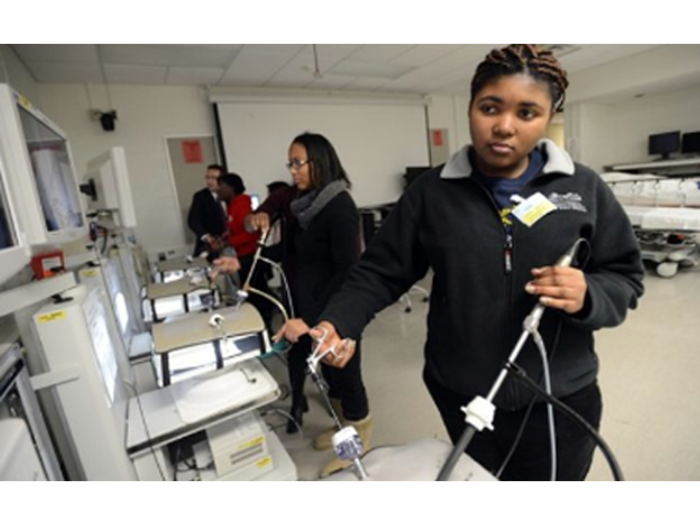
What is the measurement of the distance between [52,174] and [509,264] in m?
1.25

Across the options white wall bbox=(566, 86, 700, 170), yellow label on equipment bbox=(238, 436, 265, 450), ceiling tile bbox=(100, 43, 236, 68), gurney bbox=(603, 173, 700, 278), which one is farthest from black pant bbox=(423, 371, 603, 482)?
white wall bbox=(566, 86, 700, 170)

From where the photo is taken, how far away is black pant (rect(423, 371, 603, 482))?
829 mm

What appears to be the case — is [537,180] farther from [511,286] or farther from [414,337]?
[414,337]

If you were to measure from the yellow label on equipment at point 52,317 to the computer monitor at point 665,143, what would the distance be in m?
8.60

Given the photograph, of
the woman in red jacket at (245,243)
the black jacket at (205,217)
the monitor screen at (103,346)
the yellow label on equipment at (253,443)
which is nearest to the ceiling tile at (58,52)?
the black jacket at (205,217)

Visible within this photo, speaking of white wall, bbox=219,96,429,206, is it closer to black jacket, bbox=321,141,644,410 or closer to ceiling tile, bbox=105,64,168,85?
ceiling tile, bbox=105,64,168,85

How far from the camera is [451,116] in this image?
6.73m

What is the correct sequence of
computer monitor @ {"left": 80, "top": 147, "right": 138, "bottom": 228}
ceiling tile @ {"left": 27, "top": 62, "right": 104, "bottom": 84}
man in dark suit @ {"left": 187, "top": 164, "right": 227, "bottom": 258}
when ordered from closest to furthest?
computer monitor @ {"left": 80, "top": 147, "right": 138, "bottom": 228}
ceiling tile @ {"left": 27, "top": 62, "right": 104, "bottom": 84}
man in dark suit @ {"left": 187, "top": 164, "right": 227, "bottom": 258}

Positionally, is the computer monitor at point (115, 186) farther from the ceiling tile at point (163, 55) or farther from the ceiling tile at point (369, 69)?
the ceiling tile at point (369, 69)

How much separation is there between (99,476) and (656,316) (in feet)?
12.3

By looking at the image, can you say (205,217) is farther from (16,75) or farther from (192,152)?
(16,75)

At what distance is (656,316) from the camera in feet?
9.95

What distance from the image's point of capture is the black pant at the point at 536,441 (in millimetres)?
829
